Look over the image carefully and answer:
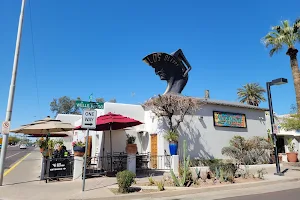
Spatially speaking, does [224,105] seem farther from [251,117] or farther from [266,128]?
[266,128]

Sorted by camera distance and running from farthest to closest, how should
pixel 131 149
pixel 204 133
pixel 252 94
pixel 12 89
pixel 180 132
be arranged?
1. pixel 252 94
2. pixel 204 133
3. pixel 180 132
4. pixel 131 149
5. pixel 12 89

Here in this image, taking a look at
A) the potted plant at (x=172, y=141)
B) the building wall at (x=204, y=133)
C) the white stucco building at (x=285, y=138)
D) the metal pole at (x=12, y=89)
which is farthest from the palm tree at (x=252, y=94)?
the metal pole at (x=12, y=89)

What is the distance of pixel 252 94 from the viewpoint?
1583 inches

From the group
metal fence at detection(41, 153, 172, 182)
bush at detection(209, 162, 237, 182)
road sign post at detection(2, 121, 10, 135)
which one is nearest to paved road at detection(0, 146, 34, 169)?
metal fence at detection(41, 153, 172, 182)

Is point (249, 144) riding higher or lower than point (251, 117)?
lower

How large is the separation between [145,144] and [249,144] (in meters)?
7.39

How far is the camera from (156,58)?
16.8m

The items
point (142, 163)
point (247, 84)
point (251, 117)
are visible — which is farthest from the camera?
point (247, 84)

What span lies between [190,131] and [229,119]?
3916 millimetres

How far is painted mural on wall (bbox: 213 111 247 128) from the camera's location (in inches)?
683

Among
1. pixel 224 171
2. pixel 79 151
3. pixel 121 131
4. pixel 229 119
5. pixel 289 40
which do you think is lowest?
pixel 224 171

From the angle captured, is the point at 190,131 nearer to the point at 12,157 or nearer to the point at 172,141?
the point at 172,141

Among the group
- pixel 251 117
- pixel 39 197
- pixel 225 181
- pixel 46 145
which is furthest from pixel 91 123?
pixel 251 117

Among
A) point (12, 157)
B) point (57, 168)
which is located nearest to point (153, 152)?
point (57, 168)
